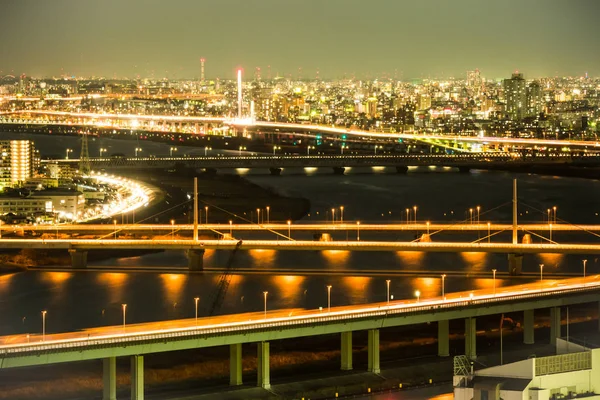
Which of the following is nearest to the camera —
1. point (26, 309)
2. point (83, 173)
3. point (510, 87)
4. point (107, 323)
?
point (107, 323)

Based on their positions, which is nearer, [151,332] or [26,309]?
[151,332]

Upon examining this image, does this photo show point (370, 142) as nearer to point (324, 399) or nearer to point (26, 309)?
point (26, 309)

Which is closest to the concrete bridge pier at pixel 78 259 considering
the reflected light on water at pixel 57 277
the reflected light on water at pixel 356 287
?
the reflected light on water at pixel 57 277

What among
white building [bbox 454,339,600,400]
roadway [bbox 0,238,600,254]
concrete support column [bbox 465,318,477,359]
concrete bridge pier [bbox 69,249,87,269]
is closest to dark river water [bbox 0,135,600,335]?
roadway [bbox 0,238,600,254]

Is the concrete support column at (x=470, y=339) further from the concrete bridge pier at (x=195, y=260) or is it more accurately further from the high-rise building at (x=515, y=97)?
the high-rise building at (x=515, y=97)

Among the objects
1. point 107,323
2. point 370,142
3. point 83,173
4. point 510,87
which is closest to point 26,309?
point 107,323
